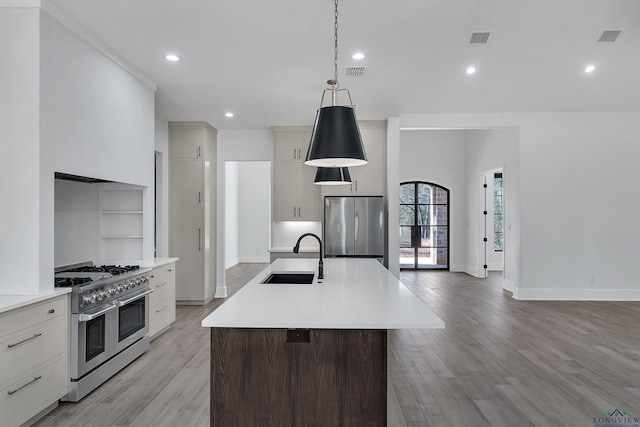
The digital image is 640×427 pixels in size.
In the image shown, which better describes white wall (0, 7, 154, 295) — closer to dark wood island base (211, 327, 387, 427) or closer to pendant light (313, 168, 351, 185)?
dark wood island base (211, 327, 387, 427)

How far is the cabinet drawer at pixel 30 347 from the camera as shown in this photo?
2164 mm

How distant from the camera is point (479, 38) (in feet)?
11.8

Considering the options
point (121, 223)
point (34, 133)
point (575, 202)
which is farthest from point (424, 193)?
point (34, 133)

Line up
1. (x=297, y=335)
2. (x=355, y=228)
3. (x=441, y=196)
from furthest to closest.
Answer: (x=441, y=196) < (x=355, y=228) < (x=297, y=335)

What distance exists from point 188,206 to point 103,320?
9.84 feet

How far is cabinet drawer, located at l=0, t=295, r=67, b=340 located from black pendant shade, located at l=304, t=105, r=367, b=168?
1955 millimetres

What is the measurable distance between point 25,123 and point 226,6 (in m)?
1.62

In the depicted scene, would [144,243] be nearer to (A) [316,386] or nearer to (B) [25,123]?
(B) [25,123]

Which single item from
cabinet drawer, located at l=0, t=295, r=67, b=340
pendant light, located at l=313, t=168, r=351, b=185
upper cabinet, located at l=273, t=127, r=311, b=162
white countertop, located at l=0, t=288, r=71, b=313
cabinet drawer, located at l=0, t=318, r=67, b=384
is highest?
upper cabinet, located at l=273, t=127, r=311, b=162

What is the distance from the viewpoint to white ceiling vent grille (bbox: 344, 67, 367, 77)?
13.2 ft

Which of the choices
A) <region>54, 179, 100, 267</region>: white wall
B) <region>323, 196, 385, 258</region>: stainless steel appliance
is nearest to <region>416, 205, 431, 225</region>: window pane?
<region>323, 196, 385, 258</region>: stainless steel appliance

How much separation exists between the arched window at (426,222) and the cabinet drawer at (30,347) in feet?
25.9

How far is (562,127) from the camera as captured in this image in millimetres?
5914

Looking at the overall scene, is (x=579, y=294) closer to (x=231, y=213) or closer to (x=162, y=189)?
(x=162, y=189)
